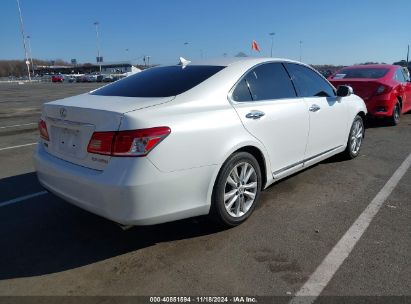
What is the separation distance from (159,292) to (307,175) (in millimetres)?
3259

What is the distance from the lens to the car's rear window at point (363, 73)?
9.48 metres

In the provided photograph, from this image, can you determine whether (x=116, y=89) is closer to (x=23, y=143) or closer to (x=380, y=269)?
(x=380, y=269)

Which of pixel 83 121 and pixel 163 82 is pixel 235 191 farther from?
pixel 83 121

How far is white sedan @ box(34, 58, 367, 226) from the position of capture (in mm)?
2979

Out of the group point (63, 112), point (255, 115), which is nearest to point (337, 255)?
point (255, 115)

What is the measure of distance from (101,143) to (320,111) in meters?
2.98

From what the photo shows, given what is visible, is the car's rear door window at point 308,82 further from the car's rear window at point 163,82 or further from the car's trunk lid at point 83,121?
the car's trunk lid at point 83,121

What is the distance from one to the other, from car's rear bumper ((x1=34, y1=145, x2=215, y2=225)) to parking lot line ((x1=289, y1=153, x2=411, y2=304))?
1063mm

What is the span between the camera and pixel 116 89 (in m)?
4.10

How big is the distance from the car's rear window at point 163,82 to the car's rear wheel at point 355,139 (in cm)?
297

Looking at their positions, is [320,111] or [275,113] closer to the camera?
[275,113]

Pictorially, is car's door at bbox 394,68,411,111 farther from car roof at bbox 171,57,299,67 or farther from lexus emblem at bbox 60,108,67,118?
lexus emblem at bbox 60,108,67,118

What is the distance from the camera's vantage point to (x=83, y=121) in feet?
10.6

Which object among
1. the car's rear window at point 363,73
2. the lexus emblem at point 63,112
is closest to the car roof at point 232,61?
the lexus emblem at point 63,112
